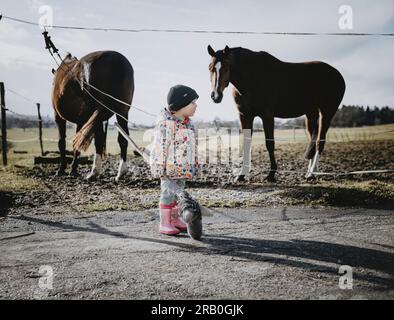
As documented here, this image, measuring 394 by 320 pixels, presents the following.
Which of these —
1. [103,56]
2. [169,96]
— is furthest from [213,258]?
[103,56]

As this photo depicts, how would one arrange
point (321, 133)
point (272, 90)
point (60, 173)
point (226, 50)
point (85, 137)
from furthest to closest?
1. point (60, 173)
2. point (321, 133)
3. point (272, 90)
4. point (85, 137)
5. point (226, 50)

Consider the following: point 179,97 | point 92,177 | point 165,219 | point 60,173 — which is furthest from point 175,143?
point 60,173

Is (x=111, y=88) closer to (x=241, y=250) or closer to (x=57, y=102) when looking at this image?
(x=57, y=102)

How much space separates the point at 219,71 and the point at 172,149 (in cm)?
→ 313

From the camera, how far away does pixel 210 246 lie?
3078 millimetres

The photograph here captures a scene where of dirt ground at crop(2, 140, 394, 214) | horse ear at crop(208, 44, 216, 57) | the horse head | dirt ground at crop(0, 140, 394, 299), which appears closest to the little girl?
dirt ground at crop(0, 140, 394, 299)

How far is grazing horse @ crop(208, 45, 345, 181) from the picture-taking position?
647 centimetres

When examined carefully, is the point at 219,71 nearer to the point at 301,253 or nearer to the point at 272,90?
the point at 272,90

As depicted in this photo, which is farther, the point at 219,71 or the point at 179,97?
the point at 219,71

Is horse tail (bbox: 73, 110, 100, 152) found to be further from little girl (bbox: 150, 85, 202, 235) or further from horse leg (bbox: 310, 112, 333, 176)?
horse leg (bbox: 310, 112, 333, 176)

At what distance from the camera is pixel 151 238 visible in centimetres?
332

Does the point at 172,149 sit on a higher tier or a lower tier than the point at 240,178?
higher

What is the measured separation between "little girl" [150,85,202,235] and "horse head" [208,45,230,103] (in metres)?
2.70

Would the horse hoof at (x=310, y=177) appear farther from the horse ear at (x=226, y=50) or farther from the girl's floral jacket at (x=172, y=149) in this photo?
the girl's floral jacket at (x=172, y=149)
